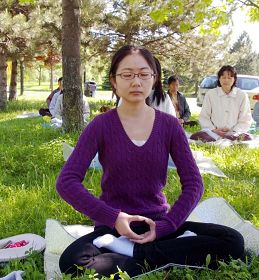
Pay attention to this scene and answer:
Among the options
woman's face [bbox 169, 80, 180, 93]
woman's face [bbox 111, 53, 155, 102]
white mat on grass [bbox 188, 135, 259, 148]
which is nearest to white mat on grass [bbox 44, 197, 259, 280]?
woman's face [bbox 111, 53, 155, 102]

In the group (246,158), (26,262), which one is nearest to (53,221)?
(26,262)

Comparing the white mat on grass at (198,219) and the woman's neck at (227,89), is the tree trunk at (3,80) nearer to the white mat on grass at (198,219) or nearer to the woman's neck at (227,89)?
the woman's neck at (227,89)

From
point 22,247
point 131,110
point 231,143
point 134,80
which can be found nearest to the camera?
point 134,80

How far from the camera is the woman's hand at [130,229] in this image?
2146 millimetres

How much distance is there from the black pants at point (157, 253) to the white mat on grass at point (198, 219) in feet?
0.55

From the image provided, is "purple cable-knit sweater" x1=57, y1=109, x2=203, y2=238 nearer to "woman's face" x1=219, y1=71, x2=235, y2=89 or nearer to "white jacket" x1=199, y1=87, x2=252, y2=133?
"woman's face" x1=219, y1=71, x2=235, y2=89

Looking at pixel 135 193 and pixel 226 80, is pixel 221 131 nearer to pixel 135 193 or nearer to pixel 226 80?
pixel 226 80

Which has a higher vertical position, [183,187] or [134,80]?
[134,80]

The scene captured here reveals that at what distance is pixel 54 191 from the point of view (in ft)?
12.4

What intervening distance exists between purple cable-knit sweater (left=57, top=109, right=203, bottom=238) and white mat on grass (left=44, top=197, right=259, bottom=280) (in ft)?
1.34

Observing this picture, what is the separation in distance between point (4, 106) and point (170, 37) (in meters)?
5.85

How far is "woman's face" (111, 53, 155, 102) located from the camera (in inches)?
91.7

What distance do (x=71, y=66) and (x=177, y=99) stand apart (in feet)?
7.41

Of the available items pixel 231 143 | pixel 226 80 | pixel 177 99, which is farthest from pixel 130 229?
pixel 177 99
